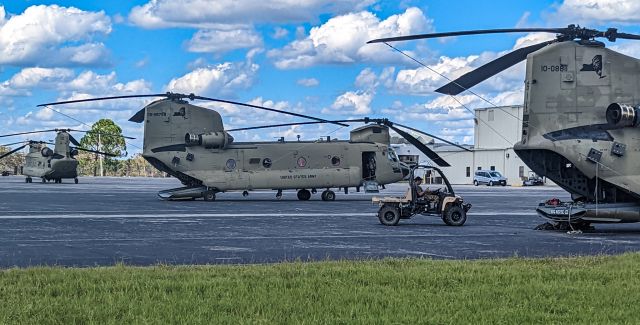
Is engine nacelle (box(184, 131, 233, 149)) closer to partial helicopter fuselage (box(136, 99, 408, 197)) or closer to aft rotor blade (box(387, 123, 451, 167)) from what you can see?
partial helicopter fuselage (box(136, 99, 408, 197))

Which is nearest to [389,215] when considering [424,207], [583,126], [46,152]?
[424,207]

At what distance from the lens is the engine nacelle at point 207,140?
36656mm

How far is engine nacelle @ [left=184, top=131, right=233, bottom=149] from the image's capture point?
3666 centimetres

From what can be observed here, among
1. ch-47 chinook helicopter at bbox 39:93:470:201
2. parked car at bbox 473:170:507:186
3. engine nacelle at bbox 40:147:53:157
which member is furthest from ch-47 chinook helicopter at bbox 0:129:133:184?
parked car at bbox 473:170:507:186

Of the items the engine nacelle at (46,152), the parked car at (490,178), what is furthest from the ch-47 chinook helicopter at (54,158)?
the parked car at (490,178)

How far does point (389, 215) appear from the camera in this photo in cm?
2294

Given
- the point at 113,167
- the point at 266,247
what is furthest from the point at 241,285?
the point at 113,167

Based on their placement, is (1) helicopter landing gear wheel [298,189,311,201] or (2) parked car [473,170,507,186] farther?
(2) parked car [473,170,507,186]

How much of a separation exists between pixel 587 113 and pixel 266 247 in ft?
29.3

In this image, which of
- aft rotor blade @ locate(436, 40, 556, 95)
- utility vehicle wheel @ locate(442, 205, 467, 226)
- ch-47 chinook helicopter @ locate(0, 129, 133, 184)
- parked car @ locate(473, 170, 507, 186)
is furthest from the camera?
parked car @ locate(473, 170, 507, 186)

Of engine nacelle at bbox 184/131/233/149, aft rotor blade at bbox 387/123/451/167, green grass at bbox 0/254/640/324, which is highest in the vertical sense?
engine nacelle at bbox 184/131/233/149

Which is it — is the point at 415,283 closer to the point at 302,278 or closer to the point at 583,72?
the point at 302,278

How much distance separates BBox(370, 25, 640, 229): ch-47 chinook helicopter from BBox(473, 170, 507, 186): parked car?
207 ft

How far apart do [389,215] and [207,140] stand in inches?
607
